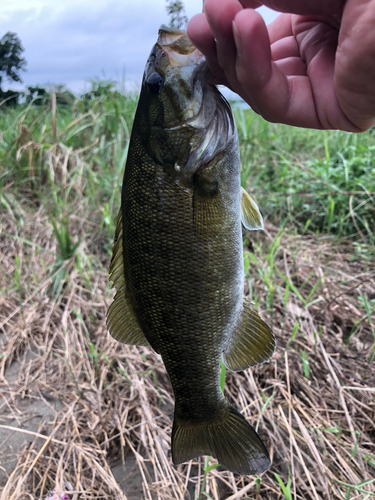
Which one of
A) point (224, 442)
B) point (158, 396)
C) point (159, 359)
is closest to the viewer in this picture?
point (224, 442)

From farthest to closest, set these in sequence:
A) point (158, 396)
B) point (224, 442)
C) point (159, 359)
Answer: point (159, 359) → point (158, 396) → point (224, 442)

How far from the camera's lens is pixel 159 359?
7.34 ft

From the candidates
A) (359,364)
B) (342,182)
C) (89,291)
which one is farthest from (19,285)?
(342,182)

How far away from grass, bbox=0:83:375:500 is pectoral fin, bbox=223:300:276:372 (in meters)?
0.35

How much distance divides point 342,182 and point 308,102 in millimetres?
2480

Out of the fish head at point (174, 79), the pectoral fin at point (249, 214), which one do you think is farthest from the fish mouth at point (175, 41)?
the pectoral fin at point (249, 214)

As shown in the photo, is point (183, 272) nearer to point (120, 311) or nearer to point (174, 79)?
point (120, 311)

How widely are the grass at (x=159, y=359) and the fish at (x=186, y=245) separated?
0.40 m

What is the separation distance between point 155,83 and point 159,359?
1.65 meters

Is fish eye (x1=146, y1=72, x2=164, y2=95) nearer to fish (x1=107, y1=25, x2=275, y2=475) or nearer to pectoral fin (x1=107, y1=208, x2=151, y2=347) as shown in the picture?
fish (x1=107, y1=25, x2=275, y2=475)

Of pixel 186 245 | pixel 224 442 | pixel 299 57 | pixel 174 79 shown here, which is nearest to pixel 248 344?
pixel 224 442

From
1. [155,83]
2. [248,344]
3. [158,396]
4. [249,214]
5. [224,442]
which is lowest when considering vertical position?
[158,396]

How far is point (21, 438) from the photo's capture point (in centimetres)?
209

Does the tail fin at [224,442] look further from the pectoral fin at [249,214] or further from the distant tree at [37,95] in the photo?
the distant tree at [37,95]
